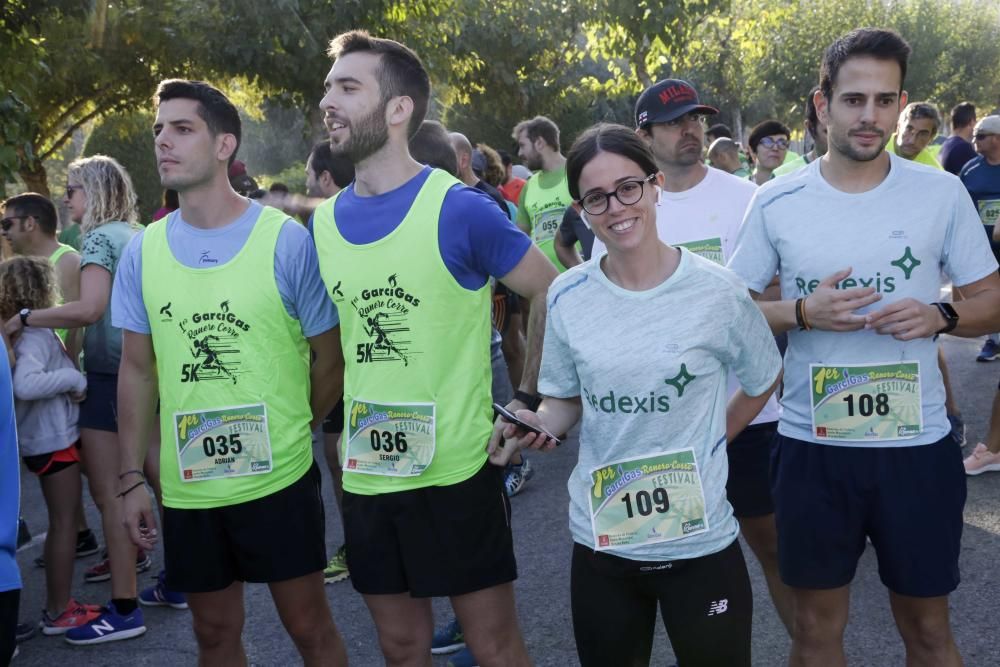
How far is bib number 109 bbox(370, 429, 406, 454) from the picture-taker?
3.05 metres

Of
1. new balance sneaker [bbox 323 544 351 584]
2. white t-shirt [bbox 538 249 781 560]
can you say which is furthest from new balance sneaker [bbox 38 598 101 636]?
white t-shirt [bbox 538 249 781 560]

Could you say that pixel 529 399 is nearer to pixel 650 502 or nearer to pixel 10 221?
pixel 650 502

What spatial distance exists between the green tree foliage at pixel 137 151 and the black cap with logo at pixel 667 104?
17.1m

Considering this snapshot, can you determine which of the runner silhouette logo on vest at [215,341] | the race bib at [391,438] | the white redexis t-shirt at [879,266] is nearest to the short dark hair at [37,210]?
the runner silhouette logo on vest at [215,341]

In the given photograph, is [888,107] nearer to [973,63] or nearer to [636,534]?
[636,534]

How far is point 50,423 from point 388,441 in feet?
8.93

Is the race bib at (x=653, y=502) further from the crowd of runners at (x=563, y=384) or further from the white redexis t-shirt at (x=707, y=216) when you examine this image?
the white redexis t-shirt at (x=707, y=216)

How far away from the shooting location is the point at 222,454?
333cm

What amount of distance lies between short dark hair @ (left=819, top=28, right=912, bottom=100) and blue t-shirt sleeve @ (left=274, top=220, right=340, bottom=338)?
1.59m

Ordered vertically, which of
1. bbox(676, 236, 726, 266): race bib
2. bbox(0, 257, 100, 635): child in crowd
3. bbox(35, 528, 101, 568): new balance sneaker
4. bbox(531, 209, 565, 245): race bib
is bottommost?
bbox(35, 528, 101, 568): new balance sneaker

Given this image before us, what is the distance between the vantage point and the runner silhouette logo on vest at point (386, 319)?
3053 mm

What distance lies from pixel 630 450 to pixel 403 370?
701 millimetres

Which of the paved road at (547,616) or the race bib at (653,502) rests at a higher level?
the race bib at (653,502)

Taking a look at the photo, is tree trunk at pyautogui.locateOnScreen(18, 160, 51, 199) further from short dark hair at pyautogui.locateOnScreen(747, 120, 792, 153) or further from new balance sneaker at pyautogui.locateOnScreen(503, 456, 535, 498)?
new balance sneaker at pyautogui.locateOnScreen(503, 456, 535, 498)
